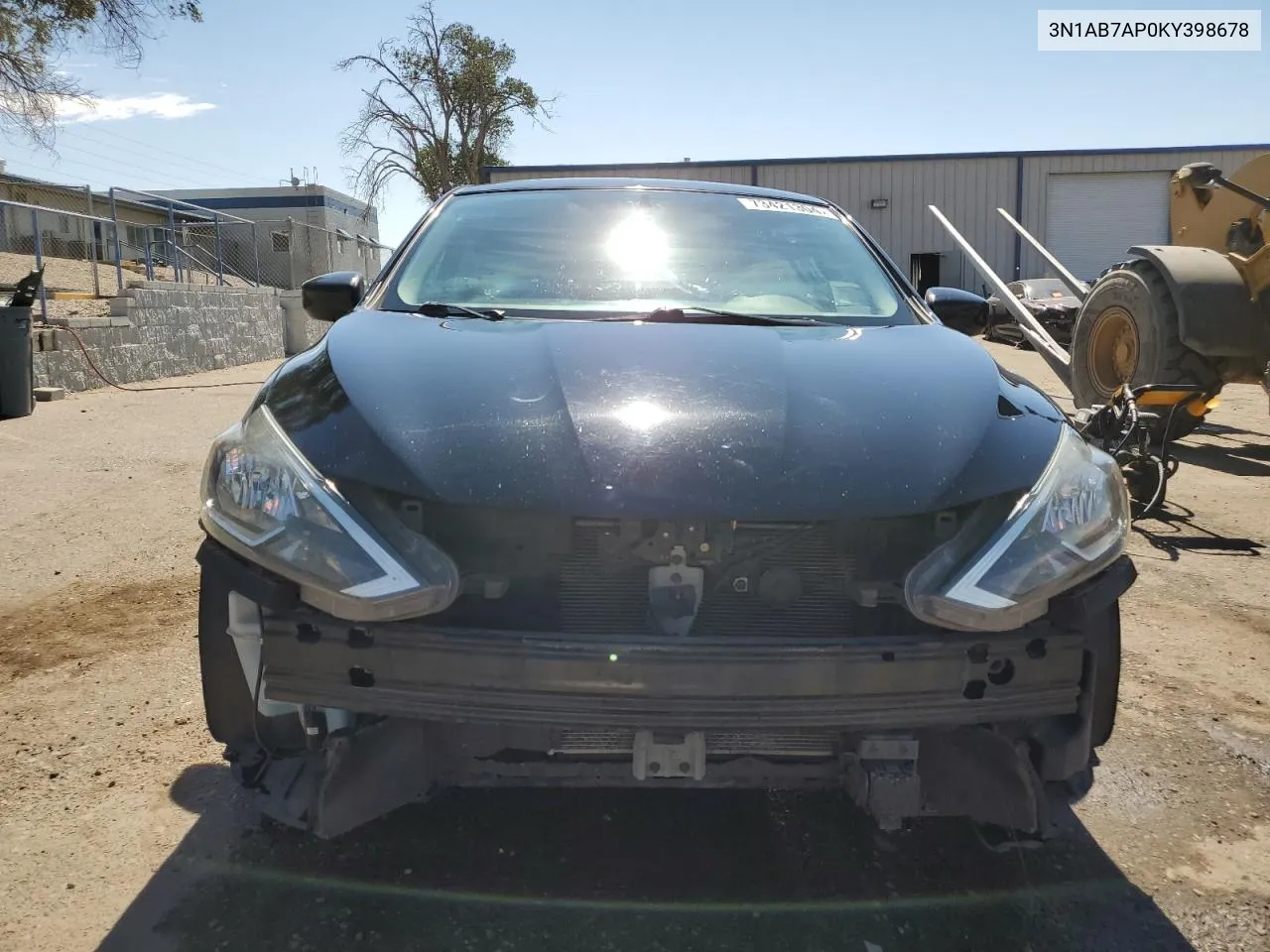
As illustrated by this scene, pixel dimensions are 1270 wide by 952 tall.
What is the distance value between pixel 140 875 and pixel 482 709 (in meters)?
1.03

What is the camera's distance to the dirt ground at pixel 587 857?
1989 millimetres

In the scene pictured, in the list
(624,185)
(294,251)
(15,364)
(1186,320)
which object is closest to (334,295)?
(624,185)

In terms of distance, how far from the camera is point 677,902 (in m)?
2.07

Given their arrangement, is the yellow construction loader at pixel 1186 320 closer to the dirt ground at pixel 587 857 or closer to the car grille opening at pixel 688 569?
the dirt ground at pixel 587 857

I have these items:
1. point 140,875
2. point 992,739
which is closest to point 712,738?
point 992,739

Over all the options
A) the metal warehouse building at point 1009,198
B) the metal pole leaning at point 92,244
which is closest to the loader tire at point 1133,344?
the metal pole leaning at point 92,244

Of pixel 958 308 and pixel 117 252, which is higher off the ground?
pixel 117 252

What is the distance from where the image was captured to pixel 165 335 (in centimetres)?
1394

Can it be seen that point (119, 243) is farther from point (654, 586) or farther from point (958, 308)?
point (654, 586)

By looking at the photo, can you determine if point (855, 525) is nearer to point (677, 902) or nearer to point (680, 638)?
point (680, 638)

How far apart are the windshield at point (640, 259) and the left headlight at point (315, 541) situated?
0.96 m

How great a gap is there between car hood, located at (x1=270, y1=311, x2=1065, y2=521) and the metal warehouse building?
25.7 meters

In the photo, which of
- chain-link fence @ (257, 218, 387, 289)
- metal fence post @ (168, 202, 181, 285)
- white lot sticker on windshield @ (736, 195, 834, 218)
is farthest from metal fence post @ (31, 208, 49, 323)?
white lot sticker on windshield @ (736, 195, 834, 218)

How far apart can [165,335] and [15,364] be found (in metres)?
5.17
